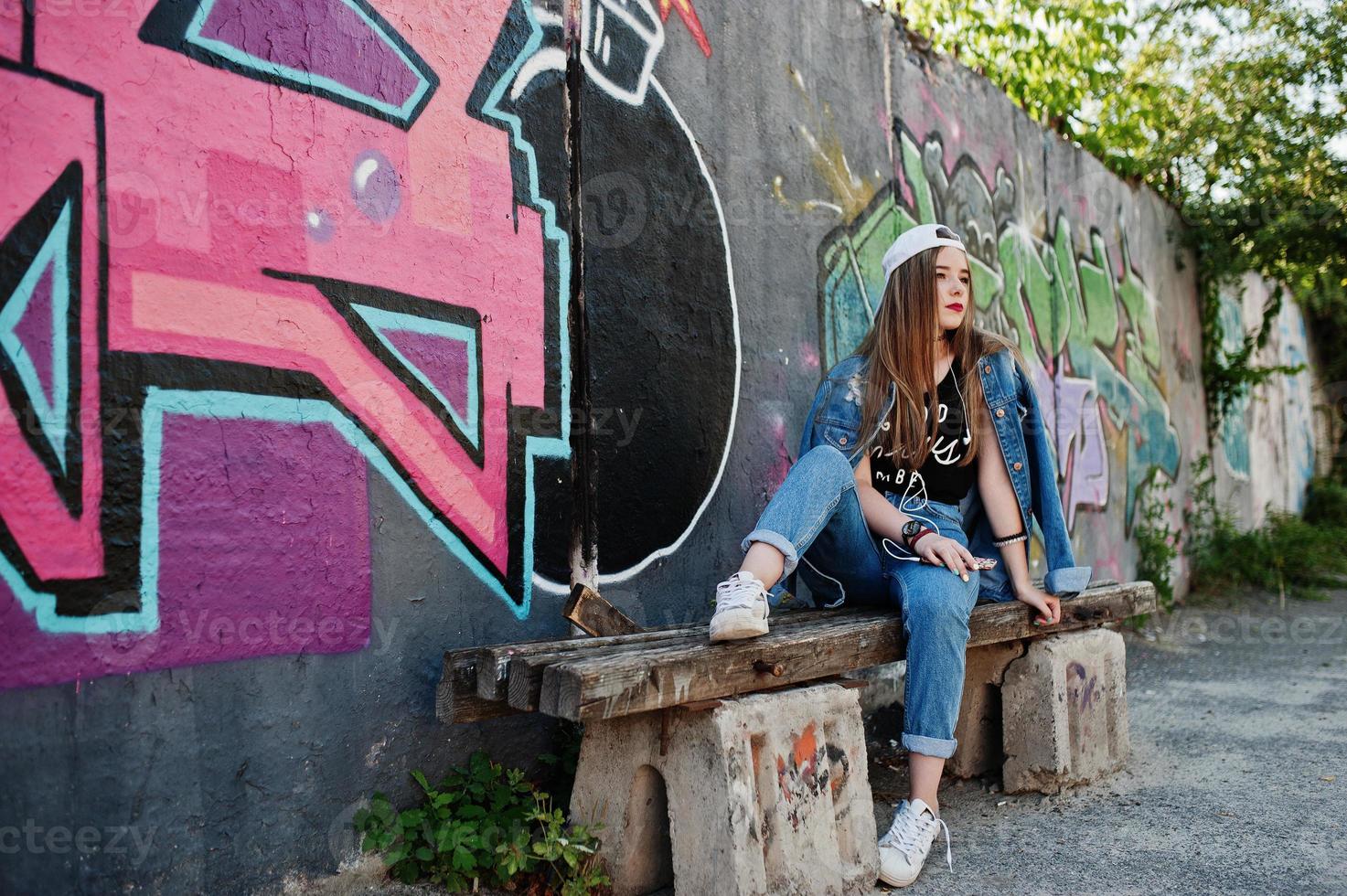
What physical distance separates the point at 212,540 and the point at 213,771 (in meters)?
0.49

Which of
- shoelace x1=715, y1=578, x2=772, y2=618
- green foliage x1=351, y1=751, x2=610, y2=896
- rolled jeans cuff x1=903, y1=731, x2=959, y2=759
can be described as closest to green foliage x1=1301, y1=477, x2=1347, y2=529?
rolled jeans cuff x1=903, y1=731, x2=959, y2=759

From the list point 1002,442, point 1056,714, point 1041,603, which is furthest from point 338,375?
point 1056,714

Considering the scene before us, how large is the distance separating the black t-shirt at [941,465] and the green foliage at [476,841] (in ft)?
4.43

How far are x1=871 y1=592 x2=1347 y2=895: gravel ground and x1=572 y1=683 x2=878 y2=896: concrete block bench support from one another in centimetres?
29

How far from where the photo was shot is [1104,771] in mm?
3324

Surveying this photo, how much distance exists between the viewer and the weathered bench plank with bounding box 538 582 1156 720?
200 cm

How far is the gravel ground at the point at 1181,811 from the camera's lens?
2.43 metres

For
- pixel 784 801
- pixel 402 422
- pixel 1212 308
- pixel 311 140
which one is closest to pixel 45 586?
pixel 402 422

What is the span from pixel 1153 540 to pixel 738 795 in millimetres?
5835

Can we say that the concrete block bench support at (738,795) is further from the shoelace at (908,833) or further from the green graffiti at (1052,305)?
the green graffiti at (1052,305)

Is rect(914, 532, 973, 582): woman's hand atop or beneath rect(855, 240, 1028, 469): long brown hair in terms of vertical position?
beneath

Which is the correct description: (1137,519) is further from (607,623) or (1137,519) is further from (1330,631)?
(607,623)

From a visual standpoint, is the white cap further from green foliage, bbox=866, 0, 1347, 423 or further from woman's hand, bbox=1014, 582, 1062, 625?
green foliage, bbox=866, 0, 1347, 423

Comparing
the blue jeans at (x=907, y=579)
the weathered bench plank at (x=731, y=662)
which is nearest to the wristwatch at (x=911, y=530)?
the blue jeans at (x=907, y=579)
